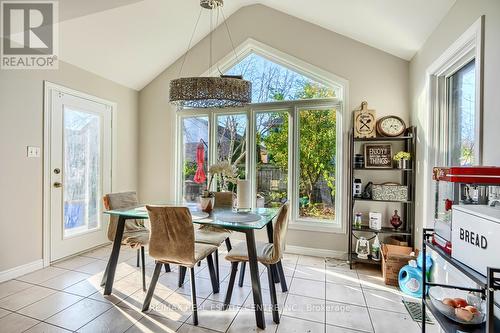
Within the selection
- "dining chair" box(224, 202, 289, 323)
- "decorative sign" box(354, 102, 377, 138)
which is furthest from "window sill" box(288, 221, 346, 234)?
"dining chair" box(224, 202, 289, 323)

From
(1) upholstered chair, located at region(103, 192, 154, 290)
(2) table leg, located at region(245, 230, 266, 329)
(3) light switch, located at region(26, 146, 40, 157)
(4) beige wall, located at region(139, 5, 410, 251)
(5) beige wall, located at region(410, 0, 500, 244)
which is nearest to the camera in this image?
(5) beige wall, located at region(410, 0, 500, 244)

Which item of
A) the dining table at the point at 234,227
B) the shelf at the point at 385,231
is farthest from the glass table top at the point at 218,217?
the shelf at the point at 385,231

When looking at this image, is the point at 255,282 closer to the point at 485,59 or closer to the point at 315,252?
the point at 315,252

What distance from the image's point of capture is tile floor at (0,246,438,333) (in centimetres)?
193

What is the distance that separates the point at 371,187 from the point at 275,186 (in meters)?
1.23

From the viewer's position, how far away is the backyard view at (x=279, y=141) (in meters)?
3.45

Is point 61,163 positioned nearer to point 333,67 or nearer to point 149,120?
point 149,120

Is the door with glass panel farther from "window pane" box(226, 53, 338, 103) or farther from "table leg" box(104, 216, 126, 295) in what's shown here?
"window pane" box(226, 53, 338, 103)

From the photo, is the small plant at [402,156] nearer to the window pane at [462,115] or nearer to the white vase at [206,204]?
the window pane at [462,115]

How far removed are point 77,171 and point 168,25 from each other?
2.21 meters

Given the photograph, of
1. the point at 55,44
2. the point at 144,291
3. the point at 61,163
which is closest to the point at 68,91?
the point at 55,44

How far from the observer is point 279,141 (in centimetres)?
364

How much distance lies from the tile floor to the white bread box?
109 cm

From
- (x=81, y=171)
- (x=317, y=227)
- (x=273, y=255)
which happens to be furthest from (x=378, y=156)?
(x=81, y=171)
